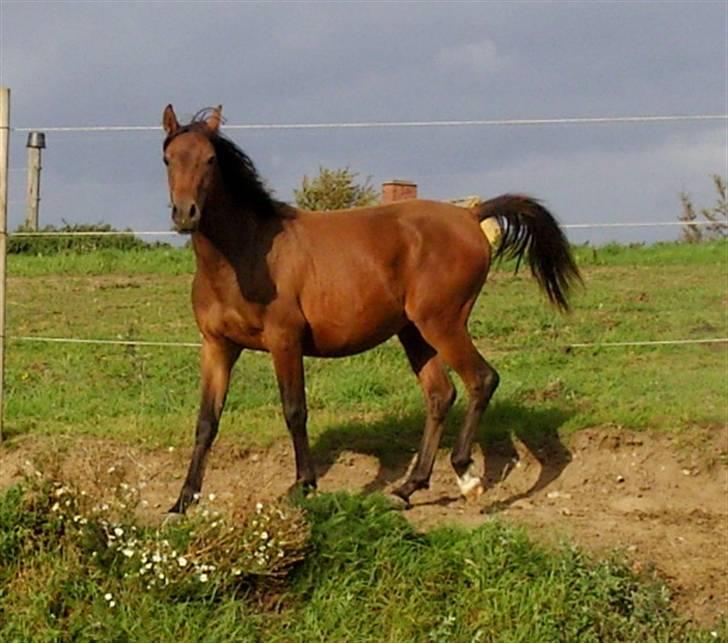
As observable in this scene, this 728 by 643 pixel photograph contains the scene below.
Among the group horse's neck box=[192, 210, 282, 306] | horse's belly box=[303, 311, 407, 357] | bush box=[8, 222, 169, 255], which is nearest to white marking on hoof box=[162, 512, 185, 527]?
horse's neck box=[192, 210, 282, 306]

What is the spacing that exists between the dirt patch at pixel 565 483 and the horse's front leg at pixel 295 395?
22 cm

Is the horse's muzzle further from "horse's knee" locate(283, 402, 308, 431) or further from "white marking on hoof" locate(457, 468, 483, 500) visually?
"white marking on hoof" locate(457, 468, 483, 500)

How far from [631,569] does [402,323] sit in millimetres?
2062

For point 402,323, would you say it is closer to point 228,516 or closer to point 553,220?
point 553,220

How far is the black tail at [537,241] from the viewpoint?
25.8ft

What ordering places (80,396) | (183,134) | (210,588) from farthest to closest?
(80,396) → (183,134) → (210,588)

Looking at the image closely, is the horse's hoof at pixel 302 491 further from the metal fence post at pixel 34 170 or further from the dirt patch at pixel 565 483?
the metal fence post at pixel 34 170

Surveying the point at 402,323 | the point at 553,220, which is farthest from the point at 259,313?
the point at 553,220

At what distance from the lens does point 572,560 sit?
235 inches

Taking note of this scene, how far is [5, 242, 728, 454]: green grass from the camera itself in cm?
830

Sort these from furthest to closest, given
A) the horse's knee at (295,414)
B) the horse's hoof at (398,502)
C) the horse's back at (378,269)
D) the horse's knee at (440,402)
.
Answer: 1. the horse's knee at (440,402)
2. the horse's back at (378,269)
3. the horse's knee at (295,414)
4. the horse's hoof at (398,502)

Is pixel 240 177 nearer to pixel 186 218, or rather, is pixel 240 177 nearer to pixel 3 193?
pixel 186 218

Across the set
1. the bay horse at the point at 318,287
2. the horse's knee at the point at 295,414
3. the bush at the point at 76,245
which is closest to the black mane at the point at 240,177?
the bay horse at the point at 318,287

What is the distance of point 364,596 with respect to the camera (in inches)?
228
